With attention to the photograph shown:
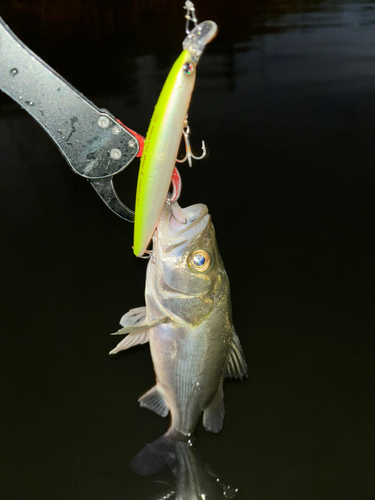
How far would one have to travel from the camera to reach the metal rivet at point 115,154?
2.73ft

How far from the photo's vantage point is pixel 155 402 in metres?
1.11

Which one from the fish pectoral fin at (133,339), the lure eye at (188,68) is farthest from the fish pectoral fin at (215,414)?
the lure eye at (188,68)

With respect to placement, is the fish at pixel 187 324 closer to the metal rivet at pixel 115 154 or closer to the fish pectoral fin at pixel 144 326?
the fish pectoral fin at pixel 144 326

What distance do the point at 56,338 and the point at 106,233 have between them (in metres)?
0.34

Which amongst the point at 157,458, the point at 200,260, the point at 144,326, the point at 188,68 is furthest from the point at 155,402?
the point at 188,68

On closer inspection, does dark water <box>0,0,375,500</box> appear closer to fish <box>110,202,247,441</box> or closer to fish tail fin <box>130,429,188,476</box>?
fish tail fin <box>130,429,188,476</box>

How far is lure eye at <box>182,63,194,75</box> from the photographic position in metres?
0.61

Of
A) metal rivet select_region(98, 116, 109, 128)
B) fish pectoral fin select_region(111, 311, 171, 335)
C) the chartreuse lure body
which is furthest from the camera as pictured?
fish pectoral fin select_region(111, 311, 171, 335)

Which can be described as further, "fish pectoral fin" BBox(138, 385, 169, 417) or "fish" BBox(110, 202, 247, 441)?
"fish pectoral fin" BBox(138, 385, 169, 417)

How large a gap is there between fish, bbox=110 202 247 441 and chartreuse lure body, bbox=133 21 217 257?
9 cm

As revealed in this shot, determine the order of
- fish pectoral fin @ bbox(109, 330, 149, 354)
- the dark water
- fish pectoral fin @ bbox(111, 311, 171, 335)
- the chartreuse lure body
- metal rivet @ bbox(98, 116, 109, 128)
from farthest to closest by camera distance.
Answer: the dark water, fish pectoral fin @ bbox(109, 330, 149, 354), fish pectoral fin @ bbox(111, 311, 171, 335), metal rivet @ bbox(98, 116, 109, 128), the chartreuse lure body

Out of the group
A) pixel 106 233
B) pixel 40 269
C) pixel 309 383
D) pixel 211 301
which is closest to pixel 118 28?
pixel 106 233

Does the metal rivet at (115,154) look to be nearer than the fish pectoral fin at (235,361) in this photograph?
Yes

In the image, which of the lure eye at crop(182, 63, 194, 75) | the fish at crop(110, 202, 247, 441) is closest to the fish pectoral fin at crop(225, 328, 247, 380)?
the fish at crop(110, 202, 247, 441)
